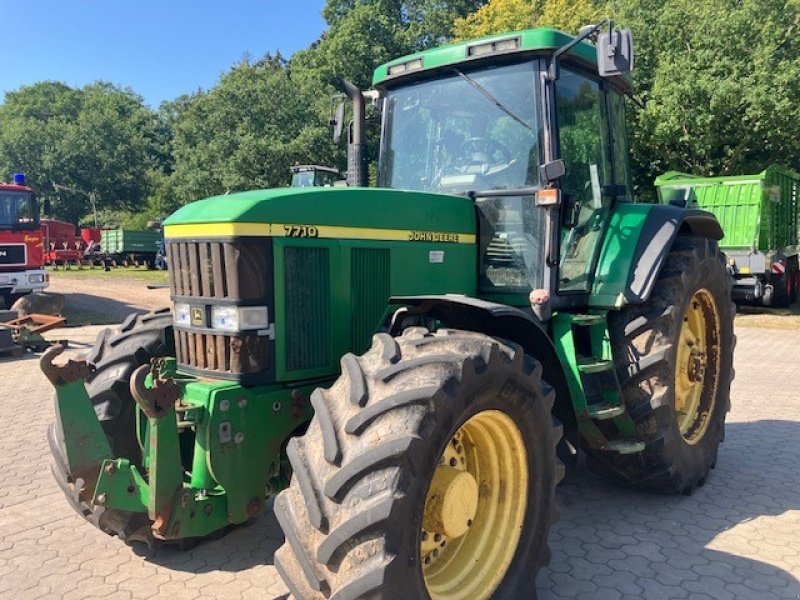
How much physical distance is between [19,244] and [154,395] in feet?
43.0

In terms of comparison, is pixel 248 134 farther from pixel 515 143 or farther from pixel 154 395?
pixel 154 395

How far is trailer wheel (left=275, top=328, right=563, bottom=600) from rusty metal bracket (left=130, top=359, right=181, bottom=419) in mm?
652

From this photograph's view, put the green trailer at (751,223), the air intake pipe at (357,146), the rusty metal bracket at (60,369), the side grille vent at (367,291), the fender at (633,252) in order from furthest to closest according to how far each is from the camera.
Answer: the green trailer at (751,223), the air intake pipe at (357,146), the fender at (633,252), the side grille vent at (367,291), the rusty metal bracket at (60,369)

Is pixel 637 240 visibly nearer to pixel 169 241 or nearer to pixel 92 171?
pixel 169 241

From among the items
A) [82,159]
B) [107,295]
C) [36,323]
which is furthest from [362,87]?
[82,159]

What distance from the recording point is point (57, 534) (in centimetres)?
399

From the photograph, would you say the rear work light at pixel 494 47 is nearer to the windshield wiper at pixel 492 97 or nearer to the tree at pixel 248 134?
the windshield wiper at pixel 492 97

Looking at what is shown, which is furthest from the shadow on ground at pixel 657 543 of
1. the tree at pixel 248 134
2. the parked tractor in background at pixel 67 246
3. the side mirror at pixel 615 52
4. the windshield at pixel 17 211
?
the parked tractor in background at pixel 67 246

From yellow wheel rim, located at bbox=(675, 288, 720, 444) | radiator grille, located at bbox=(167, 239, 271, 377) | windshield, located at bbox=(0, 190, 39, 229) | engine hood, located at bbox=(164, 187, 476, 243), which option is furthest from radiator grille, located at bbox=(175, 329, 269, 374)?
windshield, located at bbox=(0, 190, 39, 229)

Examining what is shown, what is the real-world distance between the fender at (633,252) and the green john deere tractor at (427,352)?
0.7 inches

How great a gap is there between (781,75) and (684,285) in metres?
13.8

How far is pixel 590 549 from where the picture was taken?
3.74m

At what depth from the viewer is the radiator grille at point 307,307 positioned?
319 cm

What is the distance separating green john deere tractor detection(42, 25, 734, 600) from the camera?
248 centimetres
